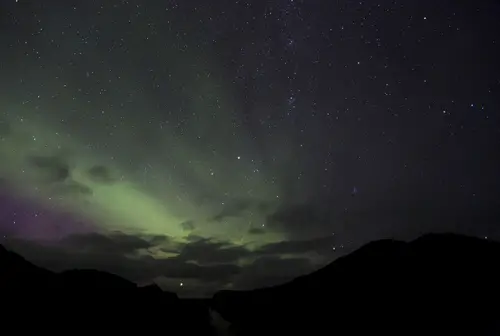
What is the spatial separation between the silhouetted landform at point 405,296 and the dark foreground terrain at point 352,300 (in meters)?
0.13

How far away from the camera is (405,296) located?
54906 millimetres

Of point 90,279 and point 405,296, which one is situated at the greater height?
point 90,279

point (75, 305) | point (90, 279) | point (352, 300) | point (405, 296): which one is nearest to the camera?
point (405, 296)

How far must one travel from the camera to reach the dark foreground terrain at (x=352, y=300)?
142 ft

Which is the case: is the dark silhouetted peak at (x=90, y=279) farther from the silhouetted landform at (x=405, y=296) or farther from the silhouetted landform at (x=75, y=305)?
the silhouetted landform at (x=405, y=296)

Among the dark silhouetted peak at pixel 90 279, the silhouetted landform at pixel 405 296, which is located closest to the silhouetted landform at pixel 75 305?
the dark silhouetted peak at pixel 90 279

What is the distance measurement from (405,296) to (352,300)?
1589cm

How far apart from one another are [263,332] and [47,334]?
Result: 37.4 m

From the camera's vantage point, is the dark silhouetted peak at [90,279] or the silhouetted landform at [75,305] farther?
the dark silhouetted peak at [90,279]

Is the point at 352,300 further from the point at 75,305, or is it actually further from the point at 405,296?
the point at 75,305

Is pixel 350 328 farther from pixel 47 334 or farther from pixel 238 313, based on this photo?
pixel 238 313

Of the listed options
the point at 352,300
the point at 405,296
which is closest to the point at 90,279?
the point at 352,300

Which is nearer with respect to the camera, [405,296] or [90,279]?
[405,296]

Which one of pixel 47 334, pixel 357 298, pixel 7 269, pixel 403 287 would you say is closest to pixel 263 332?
pixel 357 298
